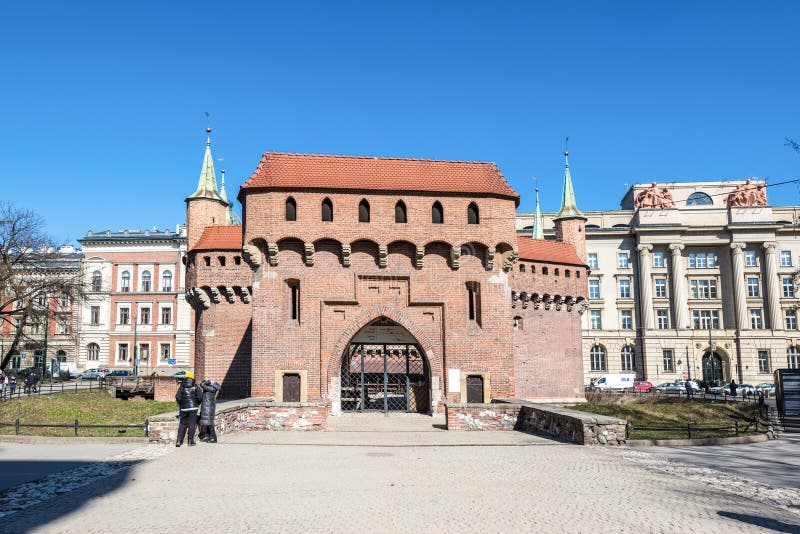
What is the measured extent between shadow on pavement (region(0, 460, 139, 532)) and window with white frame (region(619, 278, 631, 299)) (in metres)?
56.7

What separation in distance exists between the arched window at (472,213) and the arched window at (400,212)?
2256 millimetres

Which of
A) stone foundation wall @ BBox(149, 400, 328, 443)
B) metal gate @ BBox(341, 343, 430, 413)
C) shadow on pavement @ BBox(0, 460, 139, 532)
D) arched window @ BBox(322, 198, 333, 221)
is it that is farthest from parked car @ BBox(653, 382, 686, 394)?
shadow on pavement @ BBox(0, 460, 139, 532)

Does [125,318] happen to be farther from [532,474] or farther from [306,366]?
[532,474]

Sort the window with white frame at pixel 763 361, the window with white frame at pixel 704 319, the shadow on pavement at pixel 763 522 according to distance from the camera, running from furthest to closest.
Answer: the window with white frame at pixel 704 319 < the window with white frame at pixel 763 361 < the shadow on pavement at pixel 763 522

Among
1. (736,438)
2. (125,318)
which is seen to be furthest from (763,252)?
(125,318)

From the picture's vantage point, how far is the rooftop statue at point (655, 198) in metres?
65.4

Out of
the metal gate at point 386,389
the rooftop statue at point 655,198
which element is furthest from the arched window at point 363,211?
the rooftop statue at point 655,198

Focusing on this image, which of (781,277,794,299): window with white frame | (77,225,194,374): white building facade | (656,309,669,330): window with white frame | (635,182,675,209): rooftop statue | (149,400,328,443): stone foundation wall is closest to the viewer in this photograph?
(149,400,328,443): stone foundation wall

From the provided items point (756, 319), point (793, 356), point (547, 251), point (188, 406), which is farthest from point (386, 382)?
point (793, 356)

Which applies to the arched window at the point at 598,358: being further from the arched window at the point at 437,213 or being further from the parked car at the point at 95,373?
the arched window at the point at 437,213

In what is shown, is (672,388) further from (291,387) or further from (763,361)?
(291,387)

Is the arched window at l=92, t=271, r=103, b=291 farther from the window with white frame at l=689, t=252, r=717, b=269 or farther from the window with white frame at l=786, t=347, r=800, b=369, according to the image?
the window with white frame at l=786, t=347, r=800, b=369

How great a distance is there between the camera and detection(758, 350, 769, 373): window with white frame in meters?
59.2

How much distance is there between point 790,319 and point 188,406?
61.4 meters
